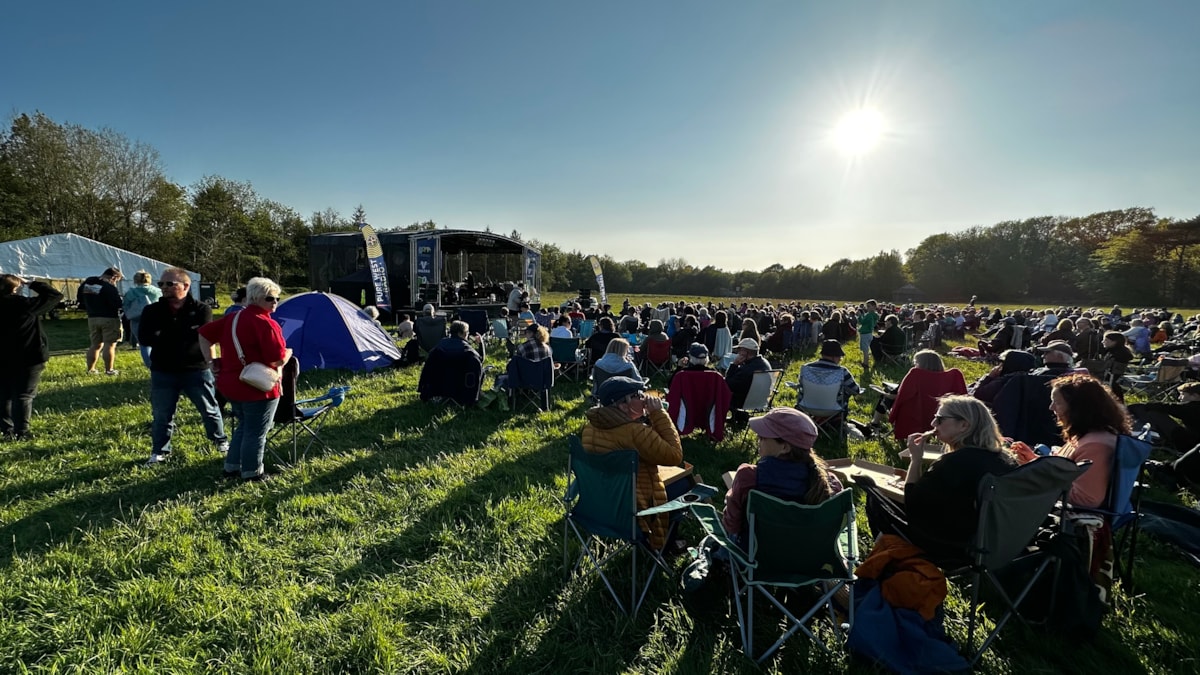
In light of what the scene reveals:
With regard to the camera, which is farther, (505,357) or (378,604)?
(505,357)

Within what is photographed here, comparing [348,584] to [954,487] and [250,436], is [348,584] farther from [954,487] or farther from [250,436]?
[954,487]

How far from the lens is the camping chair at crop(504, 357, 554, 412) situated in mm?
6355

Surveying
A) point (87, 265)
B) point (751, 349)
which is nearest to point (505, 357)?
point (751, 349)

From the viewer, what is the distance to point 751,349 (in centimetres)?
558

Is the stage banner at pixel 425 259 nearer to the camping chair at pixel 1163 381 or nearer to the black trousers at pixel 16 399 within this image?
the black trousers at pixel 16 399

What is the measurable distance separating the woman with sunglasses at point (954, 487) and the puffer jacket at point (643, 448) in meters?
1.20

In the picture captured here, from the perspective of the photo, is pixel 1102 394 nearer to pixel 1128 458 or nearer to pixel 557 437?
pixel 1128 458

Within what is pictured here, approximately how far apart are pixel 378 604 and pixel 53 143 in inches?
1308

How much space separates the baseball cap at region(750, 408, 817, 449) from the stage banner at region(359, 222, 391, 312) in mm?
13075

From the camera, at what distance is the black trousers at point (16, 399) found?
15.8ft

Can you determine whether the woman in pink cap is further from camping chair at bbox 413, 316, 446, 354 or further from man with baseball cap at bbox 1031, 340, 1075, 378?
camping chair at bbox 413, 316, 446, 354

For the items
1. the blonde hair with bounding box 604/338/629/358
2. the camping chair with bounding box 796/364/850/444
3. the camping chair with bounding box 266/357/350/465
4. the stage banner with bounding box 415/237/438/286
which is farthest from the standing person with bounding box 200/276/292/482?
the stage banner with bounding box 415/237/438/286

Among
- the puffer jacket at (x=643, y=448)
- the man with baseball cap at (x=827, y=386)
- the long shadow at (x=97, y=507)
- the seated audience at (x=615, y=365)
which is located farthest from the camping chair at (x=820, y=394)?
the long shadow at (x=97, y=507)

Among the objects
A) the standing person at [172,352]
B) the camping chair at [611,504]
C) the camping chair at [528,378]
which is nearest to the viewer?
the camping chair at [611,504]
